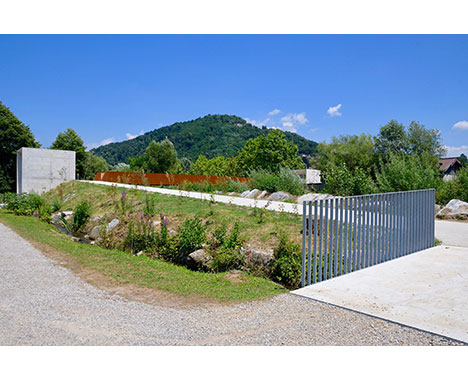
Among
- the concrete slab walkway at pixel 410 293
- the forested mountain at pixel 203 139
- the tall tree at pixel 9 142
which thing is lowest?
the concrete slab walkway at pixel 410 293

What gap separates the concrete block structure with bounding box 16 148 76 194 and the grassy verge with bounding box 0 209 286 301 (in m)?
16.6

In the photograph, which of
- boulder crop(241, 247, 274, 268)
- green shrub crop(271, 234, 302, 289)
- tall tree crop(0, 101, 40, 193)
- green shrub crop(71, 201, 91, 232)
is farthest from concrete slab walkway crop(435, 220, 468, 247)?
tall tree crop(0, 101, 40, 193)

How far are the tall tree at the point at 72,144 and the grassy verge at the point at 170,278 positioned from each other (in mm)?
31888

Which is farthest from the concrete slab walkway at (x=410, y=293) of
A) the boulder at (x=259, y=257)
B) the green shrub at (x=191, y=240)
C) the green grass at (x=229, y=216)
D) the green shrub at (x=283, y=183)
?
the green shrub at (x=283, y=183)

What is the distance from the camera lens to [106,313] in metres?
4.00

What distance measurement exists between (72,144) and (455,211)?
36246 mm

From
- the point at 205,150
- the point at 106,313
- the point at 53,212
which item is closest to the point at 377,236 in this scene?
the point at 106,313

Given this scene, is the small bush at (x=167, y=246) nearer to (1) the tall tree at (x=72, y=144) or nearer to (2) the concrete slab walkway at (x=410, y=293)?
(2) the concrete slab walkway at (x=410, y=293)

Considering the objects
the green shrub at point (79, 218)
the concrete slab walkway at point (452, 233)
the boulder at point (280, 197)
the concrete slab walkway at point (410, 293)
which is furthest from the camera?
the boulder at point (280, 197)

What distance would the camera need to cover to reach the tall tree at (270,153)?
146 feet

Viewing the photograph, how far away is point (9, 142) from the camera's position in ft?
107

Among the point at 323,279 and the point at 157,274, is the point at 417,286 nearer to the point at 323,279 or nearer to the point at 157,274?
the point at 323,279

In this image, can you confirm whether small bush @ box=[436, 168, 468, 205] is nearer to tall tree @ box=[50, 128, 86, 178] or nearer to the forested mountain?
tall tree @ box=[50, 128, 86, 178]

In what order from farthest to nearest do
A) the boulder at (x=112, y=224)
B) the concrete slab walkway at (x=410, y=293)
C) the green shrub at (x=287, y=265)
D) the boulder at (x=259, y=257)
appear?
the boulder at (x=112, y=224), the boulder at (x=259, y=257), the green shrub at (x=287, y=265), the concrete slab walkway at (x=410, y=293)
